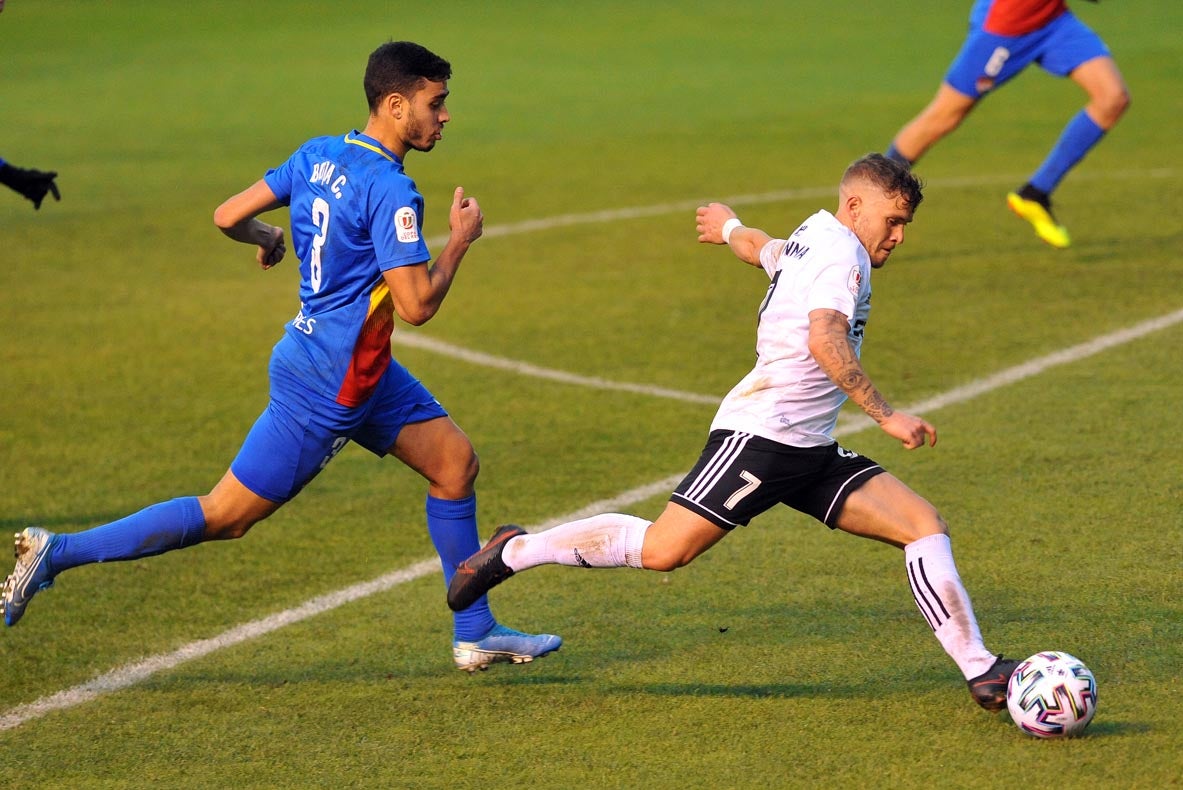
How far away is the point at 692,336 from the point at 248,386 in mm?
2791

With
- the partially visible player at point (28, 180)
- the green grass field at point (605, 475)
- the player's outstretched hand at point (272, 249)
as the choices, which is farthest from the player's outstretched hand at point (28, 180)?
the player's outstretched hand at point (272, 249)

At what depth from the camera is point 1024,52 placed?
37.0ft

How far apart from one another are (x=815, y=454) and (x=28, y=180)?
539cm

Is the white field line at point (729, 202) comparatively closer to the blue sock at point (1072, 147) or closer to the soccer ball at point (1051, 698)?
the blue sock at point (1072, 147)

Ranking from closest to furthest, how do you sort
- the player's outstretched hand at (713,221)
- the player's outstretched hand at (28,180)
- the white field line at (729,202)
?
the player's outstretched hand at (713,221), the player's outstretched hand at (28,180), the white field line at (729,202)

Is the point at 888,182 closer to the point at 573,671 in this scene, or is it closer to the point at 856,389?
the point at 856,389

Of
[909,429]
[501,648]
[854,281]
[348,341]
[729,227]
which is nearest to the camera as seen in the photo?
[909,429]

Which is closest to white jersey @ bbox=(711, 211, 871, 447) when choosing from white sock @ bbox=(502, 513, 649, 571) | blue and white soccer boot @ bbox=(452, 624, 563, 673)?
white sock @ bbox=(502, 513, 649, 571)

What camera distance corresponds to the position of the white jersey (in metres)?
4.92

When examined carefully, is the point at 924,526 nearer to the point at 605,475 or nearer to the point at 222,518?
the point at 222,518

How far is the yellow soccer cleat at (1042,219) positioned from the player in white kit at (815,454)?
6822mm

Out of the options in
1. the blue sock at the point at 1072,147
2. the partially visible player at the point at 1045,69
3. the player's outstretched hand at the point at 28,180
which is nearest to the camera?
the player's outstretched hand at the point at 28,180

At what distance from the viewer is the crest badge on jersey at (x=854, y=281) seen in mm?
4797

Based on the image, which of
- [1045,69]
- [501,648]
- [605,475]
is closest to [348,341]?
[501,648]
